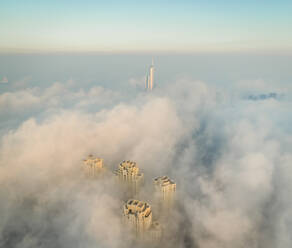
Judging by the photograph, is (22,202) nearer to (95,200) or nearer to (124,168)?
(95,200)

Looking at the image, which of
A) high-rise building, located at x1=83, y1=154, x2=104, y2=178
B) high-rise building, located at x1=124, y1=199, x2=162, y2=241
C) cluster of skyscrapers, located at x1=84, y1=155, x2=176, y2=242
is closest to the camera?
high-rise building, located at x1=124, y1=199, x2=162, y2=241

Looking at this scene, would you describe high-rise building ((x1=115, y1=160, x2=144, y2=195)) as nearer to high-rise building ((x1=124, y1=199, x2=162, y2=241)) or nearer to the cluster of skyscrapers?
the cluster of skyscrapers

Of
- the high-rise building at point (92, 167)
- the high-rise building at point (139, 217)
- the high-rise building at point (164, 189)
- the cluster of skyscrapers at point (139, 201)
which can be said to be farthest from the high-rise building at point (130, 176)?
the high-rise building at point (139, 217)

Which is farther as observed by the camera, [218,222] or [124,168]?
[124,168]

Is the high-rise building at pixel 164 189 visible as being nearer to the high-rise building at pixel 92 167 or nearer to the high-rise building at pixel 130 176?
the high-rise building at pixel 130 176

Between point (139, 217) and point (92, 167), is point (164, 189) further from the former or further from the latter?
point (92, 167)

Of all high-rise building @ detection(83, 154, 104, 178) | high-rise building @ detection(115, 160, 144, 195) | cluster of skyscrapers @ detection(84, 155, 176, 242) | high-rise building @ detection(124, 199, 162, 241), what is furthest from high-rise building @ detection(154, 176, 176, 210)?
high-rise building @ detection(83, 154, 104, 178)

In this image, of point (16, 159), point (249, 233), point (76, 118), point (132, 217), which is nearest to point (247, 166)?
point (249, 233)
